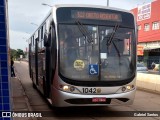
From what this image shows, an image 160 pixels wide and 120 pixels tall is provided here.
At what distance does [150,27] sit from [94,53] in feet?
136

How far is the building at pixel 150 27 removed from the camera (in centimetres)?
4609

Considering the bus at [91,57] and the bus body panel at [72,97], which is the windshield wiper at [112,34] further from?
the bus body panel at [72,97]

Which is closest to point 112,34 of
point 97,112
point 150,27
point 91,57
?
point 91,57

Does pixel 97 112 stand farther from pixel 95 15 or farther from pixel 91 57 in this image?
pixel 95 15

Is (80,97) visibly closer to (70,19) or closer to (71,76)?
(71,76)

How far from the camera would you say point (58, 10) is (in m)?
9.12

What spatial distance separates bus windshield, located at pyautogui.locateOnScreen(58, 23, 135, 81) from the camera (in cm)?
875

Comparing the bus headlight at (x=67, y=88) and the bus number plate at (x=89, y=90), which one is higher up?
the bus headlight at (x=67, y=88)

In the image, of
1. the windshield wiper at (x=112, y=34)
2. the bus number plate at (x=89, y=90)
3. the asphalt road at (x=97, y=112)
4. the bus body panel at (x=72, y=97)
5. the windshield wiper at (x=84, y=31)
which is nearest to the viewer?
the bus body panel at (x=72, y=97)

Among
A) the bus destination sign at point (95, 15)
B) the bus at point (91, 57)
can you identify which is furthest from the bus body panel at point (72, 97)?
the bus destination sign at point (95, 15)

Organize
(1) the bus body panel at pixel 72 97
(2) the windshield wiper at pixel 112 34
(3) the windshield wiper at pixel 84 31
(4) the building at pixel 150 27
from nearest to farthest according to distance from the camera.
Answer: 1. (1) the bus body panel at pixel 72 97
2. (3) the windshield wiper at pixel 84 31
3. (2) the windshield wiper at pixel 112 34
4. (4) the building at pixel 150 27

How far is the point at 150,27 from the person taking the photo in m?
48.9

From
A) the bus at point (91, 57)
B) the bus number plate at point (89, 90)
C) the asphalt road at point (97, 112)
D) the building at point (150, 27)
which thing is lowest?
the asphalt road at point (97, 112)

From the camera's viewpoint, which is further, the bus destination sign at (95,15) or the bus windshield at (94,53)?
the bus destination sign at (95,15)
